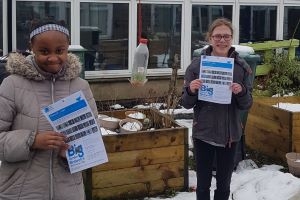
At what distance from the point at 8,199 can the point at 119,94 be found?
19.1ft

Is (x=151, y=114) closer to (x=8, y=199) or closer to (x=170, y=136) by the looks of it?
(x=170, y=136)

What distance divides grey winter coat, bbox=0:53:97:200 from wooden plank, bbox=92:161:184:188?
1.94m

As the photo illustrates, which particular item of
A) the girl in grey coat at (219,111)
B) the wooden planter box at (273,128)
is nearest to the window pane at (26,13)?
the wooden planter box at (273,128)

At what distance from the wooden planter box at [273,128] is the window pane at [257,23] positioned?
3.26 metres

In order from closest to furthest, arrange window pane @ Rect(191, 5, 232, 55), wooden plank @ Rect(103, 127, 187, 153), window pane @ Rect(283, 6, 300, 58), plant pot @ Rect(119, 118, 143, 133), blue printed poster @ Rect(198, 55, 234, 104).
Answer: blue printed poster @ Rect(198, 55, 234, 104)
wooden plank @ Rect(103, 127, 187, 153)
plant pot @ Rect(119, 118, 143, 133)
window pane @ Rect(191, 5, 232, 55)
window pane @ Rect(283, 6, 300, 58)

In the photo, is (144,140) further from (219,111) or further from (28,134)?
(28,134)

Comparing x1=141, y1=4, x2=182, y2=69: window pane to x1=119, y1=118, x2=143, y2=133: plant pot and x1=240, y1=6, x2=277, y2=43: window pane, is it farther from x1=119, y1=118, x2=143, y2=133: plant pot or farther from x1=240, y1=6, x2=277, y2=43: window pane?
x1=119, y1=118, x2=143, y2=133: plant pot

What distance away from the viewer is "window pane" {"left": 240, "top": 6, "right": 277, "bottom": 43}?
9609 millimetres

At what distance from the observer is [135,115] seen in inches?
213

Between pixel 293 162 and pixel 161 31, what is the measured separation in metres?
4.09

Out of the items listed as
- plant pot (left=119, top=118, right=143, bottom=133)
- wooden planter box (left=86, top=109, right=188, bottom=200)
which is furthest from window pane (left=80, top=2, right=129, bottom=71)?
wooden planter box (left=86, top=109, right=188, bottom=200)

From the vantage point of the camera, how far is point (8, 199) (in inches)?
101

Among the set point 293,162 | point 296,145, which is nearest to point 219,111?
point 293,162

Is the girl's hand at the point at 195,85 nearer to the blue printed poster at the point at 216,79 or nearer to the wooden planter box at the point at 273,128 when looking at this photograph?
the blue printed poster at the point at 216,79
